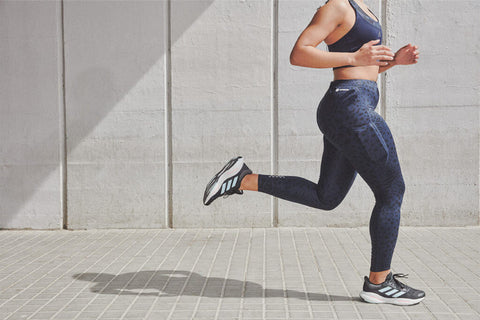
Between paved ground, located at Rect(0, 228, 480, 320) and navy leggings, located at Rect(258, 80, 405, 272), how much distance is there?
0.59 meters

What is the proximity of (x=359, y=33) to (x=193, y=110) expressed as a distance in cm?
367

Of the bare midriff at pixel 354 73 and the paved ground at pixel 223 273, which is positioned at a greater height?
the bare midriff at pixel 354 73

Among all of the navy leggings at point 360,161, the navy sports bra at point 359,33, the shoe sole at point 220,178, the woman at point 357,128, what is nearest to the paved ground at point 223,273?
the woman at point 357,128

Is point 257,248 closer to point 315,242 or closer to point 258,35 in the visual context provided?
point 315,242

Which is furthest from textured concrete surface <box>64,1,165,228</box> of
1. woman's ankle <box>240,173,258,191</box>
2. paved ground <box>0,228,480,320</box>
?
woman's ankle <box>240,173,258,191</box>

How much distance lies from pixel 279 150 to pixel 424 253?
2.22 meters

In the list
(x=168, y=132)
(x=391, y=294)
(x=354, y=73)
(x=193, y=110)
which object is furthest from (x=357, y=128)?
(x=168, y=132)

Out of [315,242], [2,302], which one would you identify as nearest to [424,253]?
[315,242]

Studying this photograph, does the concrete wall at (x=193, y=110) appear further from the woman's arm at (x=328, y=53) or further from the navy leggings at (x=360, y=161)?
the woman's arm at (x=328, y=53)

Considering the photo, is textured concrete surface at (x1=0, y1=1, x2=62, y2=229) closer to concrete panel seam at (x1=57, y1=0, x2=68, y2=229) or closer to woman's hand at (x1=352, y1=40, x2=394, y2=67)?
concrete panel seam at (x1=57, y1=0, x2=68, y2=229)

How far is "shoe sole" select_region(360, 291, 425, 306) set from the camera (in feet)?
12.0

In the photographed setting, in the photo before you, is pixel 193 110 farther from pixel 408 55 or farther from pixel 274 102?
pixel 408 55

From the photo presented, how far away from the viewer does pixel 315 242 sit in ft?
19.8

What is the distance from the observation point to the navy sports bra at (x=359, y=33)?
138 inches
